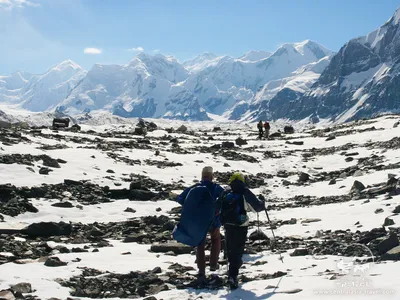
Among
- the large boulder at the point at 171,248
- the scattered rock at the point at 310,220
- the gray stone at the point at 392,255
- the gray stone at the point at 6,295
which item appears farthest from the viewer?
the scattered rock at the point at 310,220

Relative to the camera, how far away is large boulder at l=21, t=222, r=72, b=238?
46.8 ft

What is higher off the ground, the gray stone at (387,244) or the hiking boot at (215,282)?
the gray stone at (387,244)

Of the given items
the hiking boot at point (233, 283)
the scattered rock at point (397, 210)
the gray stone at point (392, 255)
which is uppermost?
the scattered rock at point (397, 210)

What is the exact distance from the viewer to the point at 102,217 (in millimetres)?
18797

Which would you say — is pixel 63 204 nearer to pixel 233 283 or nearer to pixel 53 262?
pixel 53 262

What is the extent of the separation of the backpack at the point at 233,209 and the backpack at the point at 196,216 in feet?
1.17

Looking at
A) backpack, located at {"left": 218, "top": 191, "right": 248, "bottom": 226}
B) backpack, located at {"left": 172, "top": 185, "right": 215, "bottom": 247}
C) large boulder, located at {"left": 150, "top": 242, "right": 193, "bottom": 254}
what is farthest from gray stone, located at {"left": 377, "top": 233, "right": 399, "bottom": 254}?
large boulder, located at {"left": 150, "top": 242, "right": 193, "bottom": 254}

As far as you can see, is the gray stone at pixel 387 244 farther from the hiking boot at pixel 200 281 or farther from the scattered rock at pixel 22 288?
the scattered rock at pixel 22 288

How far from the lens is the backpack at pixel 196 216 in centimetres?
1072

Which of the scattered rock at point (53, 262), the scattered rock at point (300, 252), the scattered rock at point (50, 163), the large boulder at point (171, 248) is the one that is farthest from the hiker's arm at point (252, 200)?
the scattered rock at point (50, 163)

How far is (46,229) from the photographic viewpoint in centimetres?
1462

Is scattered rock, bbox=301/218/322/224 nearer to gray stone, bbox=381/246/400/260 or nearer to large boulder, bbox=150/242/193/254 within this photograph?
large boulder, bbox=150/242/193/254

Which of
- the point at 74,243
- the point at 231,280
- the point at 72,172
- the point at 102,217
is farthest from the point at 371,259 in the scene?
the point at 72,172

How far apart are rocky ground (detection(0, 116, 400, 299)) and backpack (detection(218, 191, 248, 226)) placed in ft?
4.39
